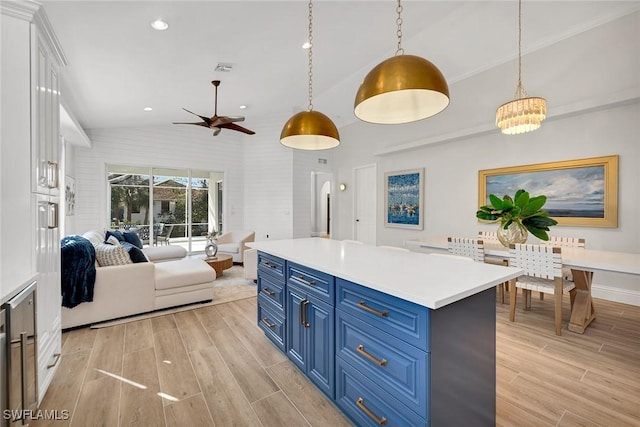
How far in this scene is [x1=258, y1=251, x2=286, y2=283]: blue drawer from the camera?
2.23 m

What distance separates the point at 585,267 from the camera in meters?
2.36

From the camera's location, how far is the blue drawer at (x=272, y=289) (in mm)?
2249

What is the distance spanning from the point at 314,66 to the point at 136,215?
5156 mm

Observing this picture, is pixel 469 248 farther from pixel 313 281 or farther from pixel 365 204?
pixel 365 204

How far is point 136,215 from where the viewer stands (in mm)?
6434

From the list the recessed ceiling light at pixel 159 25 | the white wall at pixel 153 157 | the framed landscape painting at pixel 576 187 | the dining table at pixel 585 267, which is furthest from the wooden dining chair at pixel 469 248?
the white wall at pixel 153 157

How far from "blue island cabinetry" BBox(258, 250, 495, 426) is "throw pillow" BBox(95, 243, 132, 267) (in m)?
2.40

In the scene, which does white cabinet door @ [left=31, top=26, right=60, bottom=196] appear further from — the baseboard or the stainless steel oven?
the baseboard

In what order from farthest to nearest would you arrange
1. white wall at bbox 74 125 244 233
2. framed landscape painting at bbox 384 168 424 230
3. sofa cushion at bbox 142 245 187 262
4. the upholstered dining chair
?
white wall at bbox 74 125 244 233 → framed landscape painting at bbox 384 168 424 230 → sofa cushion at bbox 142 245 187 262 → the upholstered dining chair

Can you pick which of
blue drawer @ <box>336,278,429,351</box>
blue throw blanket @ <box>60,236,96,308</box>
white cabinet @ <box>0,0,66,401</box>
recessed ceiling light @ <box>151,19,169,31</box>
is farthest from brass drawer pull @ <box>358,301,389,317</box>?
recessed ceiling light @ <box>151,19,169,31</box>

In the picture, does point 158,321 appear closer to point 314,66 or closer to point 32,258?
point 32,258

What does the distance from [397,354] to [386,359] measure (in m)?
0.08

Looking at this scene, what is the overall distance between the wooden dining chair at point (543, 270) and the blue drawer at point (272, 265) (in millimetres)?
2105

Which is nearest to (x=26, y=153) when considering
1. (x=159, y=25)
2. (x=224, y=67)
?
(x=159, y=25)
